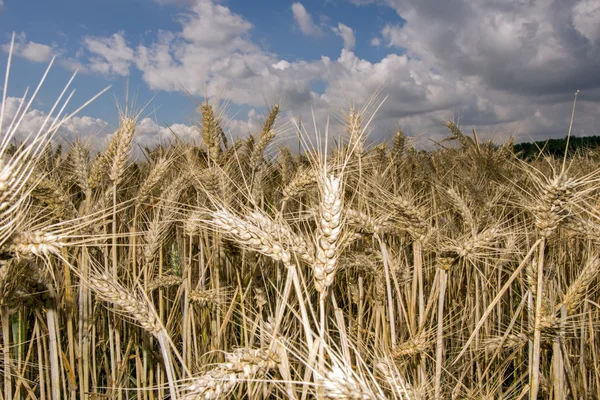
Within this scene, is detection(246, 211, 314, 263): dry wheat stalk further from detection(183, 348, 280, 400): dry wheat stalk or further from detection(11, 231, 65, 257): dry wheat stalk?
detection(11, 231, 65, 257): dry wheat stalk

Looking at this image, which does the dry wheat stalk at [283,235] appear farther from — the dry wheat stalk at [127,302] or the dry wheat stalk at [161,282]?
the dry wheat stalk at [161,282]

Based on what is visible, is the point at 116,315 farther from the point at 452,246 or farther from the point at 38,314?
the point at 452,246

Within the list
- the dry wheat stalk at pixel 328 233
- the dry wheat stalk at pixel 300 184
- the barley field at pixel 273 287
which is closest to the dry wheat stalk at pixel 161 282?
the barley field at pixel 273 287

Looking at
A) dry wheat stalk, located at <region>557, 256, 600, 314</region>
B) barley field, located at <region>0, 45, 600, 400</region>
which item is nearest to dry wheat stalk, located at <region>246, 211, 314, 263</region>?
barley field, located at <region>0, 45, 600, 400</region>

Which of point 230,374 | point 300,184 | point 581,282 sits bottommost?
point 230,374

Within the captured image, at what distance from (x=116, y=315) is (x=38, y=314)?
1.22ft

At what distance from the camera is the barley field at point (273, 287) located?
1.32 m

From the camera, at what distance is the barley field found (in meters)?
1.32

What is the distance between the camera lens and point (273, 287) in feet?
7.68

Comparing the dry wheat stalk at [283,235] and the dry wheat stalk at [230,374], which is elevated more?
the dry wheat stalk at [283,235]

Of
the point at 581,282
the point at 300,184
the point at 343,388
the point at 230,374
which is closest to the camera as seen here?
the point at 343,388

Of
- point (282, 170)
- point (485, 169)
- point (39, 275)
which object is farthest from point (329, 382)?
point (485, 169)

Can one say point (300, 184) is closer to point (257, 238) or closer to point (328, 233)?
point (257, 238)

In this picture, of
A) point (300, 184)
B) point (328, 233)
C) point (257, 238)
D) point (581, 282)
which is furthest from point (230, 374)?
point (581, 282)
